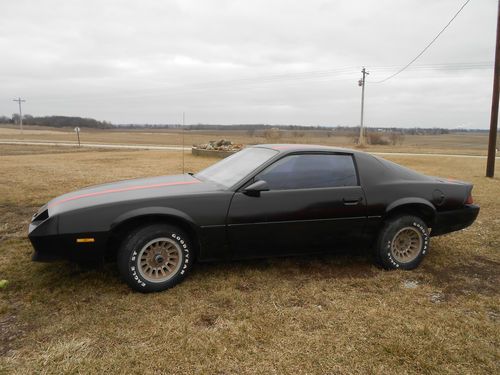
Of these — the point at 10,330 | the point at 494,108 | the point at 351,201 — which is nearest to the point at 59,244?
the point at 10,330

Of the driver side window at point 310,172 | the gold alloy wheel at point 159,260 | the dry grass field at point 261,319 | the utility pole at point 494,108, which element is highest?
the utility pole at point 494,108

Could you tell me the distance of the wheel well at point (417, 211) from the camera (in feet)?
13.7

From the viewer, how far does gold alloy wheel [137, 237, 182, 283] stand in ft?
11.4

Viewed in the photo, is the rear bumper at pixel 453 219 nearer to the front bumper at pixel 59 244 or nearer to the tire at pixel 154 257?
the tire at pixel 154 257

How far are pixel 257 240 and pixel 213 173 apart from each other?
3.53ft

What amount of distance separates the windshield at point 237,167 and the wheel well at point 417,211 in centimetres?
142

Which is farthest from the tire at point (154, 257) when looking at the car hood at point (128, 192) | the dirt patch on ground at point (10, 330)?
the dirt patch on ground at point (10, 330)

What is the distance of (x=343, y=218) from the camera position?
3953 millimetres

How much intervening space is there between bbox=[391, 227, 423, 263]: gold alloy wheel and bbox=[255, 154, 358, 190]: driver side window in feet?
2.58

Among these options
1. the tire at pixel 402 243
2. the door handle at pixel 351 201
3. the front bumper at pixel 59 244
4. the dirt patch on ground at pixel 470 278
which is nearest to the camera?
the front bumper at pixel 59 244

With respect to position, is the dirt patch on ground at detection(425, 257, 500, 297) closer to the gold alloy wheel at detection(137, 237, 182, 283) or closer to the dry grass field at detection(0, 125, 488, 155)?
the gold alloy wheel at detection(137, 237, 182, 283)

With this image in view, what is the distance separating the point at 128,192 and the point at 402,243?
2.93 meters

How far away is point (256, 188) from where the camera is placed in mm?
3613

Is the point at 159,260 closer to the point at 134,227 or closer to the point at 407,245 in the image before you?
the point at 134,227
